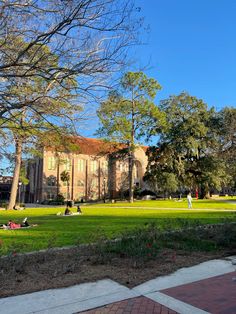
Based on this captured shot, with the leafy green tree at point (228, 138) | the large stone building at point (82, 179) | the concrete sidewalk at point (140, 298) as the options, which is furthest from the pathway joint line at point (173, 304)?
the large stone building at point (82, 179)

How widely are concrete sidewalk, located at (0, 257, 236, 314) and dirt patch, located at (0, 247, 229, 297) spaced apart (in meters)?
0.29

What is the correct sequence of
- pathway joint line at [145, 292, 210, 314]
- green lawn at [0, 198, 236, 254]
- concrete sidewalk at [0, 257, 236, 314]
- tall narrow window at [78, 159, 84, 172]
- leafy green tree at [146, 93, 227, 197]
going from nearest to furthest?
pathway joint line at [145, 292, 210, 314]
concrete sidewalk at [0, 257, 236, 314]
green lawn at [0, 198, 236, 254]
leafy green tree at [146, 93, 227, 197]
tall narrow window at [78, 159, 84, 172]

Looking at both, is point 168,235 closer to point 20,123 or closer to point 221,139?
point 20,123

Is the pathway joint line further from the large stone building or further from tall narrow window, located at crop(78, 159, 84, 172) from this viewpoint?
tall narrow window, located at crop(78, 159, 84, 172)

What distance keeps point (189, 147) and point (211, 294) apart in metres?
48.4

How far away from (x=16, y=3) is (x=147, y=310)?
21.6 ft

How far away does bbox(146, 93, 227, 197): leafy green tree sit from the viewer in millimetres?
52750

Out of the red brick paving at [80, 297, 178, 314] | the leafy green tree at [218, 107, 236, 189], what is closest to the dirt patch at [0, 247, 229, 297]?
the red brick paving at [80, 297, 178, 314]

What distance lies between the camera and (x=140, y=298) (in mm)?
5305

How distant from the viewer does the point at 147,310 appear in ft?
15.6

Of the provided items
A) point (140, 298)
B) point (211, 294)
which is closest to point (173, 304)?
point (140, 298)

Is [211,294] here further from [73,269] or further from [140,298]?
[73,269]

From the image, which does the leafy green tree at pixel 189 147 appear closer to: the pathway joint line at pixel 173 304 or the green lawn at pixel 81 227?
the green lawn at pixel 81 227

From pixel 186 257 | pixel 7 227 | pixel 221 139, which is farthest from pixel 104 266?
pixel 221 139
